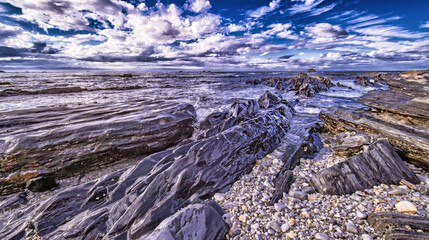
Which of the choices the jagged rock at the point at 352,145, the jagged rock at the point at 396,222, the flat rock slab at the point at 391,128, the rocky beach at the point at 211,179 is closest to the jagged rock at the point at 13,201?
the rocky beach at the point at 211,179

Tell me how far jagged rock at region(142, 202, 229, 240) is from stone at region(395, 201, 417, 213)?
328cm

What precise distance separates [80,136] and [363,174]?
8469 millimetres

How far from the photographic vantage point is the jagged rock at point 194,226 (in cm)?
252

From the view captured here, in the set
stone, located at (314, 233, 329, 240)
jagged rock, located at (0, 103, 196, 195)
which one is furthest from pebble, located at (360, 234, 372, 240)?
jagged rock, located at (0, 103, 196, 195)

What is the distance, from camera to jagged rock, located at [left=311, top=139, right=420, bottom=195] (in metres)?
3.70

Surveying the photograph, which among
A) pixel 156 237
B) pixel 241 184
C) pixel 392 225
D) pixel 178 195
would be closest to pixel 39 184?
pixel 178 195

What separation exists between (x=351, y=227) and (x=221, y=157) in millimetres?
3058

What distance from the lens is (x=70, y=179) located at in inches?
193

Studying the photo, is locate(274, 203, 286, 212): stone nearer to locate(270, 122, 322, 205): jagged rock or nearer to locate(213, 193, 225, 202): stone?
locate(270, 122, 322, 205): jagged rock

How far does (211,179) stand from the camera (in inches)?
163

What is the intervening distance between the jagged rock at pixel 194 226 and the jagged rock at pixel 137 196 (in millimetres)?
494

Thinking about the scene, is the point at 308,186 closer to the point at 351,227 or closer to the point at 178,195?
the point at 351,227

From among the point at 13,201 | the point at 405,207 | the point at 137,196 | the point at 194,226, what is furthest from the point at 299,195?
the point at 13,201

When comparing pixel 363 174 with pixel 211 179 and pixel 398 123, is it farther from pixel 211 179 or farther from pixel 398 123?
pixel 211 179
